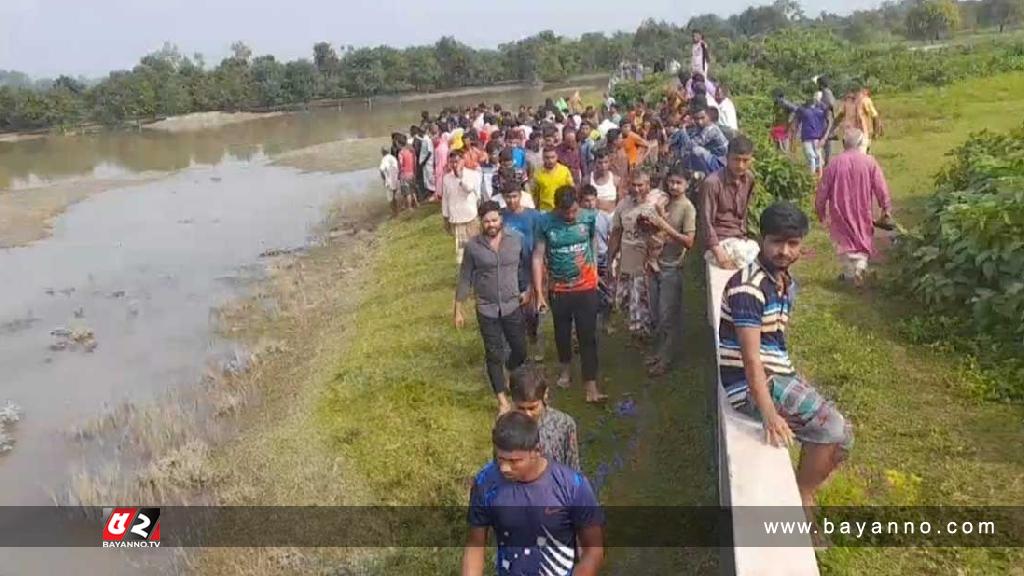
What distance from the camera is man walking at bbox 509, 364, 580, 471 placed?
12.5ft

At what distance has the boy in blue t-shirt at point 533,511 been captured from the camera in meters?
3.10

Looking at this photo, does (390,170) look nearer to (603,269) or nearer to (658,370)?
(603,269)

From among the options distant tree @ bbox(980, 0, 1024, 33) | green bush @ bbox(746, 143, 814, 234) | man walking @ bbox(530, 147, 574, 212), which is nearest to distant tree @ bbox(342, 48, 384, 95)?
distant tree @ bbox(980, 0, 1024, 33)

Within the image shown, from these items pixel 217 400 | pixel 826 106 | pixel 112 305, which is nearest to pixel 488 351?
pixel 217 400

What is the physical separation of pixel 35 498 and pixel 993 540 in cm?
746

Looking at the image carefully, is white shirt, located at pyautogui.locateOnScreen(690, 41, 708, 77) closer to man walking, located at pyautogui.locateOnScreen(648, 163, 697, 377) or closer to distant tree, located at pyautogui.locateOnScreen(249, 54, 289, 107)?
man walking, located at pyautogui.locateOnScreen(648, 163, 697, 377)

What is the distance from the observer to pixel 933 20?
183 ft

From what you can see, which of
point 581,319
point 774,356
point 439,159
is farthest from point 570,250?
point 439,159

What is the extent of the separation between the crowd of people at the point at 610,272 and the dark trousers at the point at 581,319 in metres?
0.01

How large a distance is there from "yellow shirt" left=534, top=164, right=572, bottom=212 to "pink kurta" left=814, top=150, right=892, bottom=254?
98.4 inches

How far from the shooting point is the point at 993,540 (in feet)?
13.7

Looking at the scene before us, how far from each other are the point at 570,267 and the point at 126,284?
1202cm

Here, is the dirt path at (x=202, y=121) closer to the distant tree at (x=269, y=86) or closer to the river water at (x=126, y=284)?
the distant tree at (x=269, y=86)

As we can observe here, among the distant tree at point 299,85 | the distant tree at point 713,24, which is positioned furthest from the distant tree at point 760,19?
the distant tree at point 299,85
